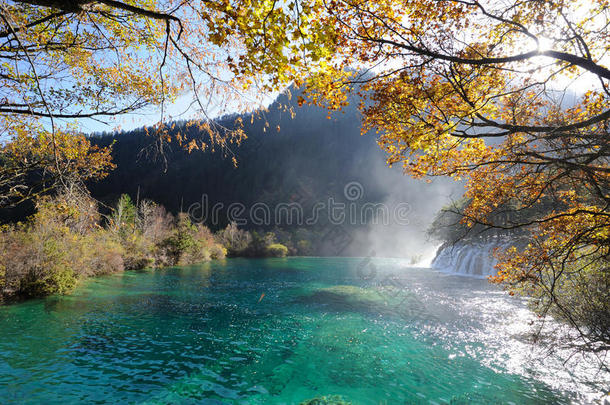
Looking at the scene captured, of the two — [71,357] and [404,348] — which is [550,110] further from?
[71,357]

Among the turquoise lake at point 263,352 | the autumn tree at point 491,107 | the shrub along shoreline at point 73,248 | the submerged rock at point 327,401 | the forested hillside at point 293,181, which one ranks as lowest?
the turquoise lake at point 263,352

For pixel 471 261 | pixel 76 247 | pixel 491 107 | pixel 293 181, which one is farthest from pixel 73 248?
pixel 293 181

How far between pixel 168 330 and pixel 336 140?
5984 inches

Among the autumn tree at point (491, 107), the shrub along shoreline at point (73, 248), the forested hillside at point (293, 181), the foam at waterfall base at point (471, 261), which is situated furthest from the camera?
the forested hillside at point (293, 181)

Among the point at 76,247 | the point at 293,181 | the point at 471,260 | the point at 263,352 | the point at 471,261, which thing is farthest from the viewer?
the point at 293,181

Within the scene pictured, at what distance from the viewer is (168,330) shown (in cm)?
1180

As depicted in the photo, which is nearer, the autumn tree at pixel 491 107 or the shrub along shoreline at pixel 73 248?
the autumn tree at pixel 491 107

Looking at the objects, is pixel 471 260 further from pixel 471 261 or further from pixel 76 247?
pixel 76 247

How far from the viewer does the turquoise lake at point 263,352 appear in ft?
24.0

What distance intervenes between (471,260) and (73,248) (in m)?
38.1

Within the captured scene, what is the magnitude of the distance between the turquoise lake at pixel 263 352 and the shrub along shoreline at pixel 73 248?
1.73 metres

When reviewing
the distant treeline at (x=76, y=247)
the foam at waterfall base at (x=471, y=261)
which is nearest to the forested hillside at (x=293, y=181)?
the foam at waterfall base at (x=471, y=261)

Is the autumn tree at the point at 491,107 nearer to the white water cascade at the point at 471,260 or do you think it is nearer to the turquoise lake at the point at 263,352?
the turquoise lake at the point at 263,352

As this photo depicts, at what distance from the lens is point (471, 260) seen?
31594mm
